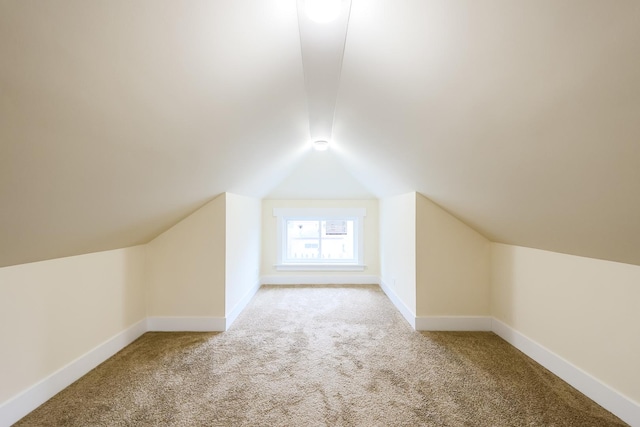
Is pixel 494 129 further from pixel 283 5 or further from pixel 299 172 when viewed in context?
pixel 299 172

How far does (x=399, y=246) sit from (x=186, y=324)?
2.78 meters

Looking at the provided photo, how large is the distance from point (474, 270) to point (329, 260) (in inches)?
111

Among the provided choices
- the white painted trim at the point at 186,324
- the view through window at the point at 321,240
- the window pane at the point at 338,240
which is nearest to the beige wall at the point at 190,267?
the white painted trim at the point at 186,324

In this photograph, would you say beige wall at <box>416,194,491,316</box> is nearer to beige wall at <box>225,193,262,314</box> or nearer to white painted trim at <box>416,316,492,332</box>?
white painted trim at <box>416,316,492,332</box>

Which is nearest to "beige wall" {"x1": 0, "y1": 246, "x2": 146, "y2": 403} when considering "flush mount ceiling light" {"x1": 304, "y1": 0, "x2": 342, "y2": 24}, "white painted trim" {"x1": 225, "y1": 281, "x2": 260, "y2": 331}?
"white painted trim" {"x1": 225, "y1": 281, "x2": 260, "y2": 331}

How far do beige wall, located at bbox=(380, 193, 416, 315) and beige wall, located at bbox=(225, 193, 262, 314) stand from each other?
83.7 inches

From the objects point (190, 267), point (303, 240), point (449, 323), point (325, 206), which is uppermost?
point (325, 206)

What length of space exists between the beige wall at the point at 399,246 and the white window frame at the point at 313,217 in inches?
17.1

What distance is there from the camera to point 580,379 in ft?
7.11

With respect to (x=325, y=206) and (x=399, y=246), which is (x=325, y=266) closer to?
(x=325, y=206)

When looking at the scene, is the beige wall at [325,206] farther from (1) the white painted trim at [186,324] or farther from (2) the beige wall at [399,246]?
(1) the white painted trim at [186,324]

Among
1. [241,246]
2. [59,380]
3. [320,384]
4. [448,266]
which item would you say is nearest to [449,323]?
[448,266]

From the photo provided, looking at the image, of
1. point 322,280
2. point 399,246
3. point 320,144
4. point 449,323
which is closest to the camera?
point 449,323

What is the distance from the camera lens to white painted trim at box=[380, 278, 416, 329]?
136 inches
